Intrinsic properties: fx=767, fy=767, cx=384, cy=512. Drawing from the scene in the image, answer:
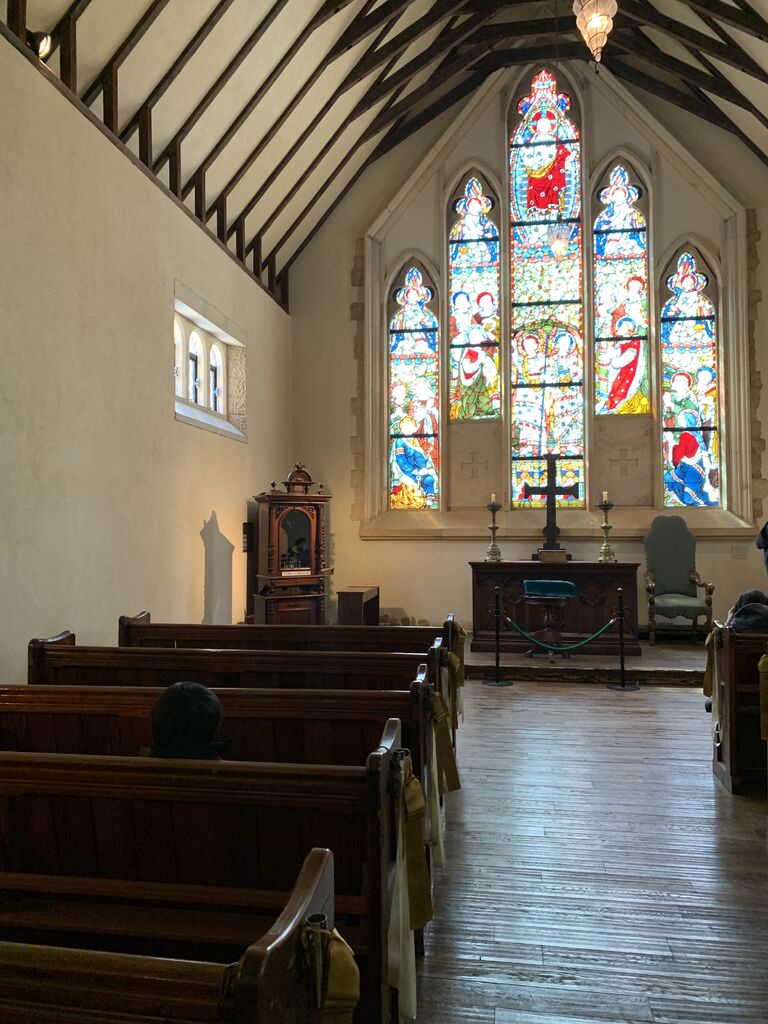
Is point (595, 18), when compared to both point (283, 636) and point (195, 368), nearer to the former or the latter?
point (283, 636)

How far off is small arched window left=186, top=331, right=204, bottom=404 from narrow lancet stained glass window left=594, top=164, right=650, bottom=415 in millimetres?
4587

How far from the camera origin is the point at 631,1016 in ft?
6.75

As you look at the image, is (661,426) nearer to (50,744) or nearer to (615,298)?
(615,298)

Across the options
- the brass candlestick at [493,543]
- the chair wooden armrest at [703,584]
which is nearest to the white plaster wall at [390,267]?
the brass candlestick at [493,543]

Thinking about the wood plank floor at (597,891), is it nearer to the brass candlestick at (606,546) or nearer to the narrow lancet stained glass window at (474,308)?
the brass candlestick at (606,546)

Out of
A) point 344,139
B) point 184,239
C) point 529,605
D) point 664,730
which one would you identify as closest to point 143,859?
point 664,730

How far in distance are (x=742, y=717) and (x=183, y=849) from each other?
3117mm

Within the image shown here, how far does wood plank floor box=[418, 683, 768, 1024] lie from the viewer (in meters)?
2.15

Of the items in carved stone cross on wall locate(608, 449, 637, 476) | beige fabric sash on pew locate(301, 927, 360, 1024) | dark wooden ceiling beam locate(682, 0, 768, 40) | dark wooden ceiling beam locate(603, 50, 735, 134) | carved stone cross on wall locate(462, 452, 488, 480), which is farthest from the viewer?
carved stone cross on wall locate(462, 452, 488, 480)

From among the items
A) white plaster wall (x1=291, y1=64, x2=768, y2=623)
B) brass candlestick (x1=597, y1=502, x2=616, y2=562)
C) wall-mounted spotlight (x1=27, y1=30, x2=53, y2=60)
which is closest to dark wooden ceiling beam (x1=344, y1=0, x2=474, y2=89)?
white plaster wall (x1=291, y1=64, x2=768, y2=623)

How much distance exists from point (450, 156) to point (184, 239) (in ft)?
14.4

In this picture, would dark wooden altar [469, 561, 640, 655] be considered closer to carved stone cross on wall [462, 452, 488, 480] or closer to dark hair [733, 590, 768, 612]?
carved stone cross on wall [462, 452, 488, 480]

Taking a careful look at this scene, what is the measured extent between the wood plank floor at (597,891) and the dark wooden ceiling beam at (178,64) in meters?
4.96

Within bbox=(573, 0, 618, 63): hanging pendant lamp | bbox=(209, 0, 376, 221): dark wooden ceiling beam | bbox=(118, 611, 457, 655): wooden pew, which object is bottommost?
bbox=(118, 611, 457, 655): wooden pew
